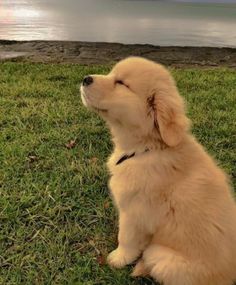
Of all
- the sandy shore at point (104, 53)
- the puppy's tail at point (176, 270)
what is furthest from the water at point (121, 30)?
the puppy's tail at point (176, 270)

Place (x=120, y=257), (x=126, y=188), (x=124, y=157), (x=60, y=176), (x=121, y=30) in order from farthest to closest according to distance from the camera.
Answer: (x=121, y=30) < (x=60, y=176) < (x=120, y=257) < (x=124, y=157) < (x=126, y=188)

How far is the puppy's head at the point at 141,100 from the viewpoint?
8.52ft

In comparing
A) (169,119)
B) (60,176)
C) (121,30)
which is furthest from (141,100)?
(121,30)

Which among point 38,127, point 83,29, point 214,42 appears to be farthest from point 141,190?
point 83,29

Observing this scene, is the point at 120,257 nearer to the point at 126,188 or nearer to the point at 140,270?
the point at 140,270

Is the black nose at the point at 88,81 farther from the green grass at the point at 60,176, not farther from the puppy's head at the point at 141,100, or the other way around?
the green grass at the point at 60,176

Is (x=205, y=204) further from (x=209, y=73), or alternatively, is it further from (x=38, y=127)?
(x=209, y=73)

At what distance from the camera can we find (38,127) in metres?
4.78

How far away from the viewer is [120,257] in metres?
2.99

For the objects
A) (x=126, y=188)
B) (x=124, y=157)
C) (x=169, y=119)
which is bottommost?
(x=126, y=188)

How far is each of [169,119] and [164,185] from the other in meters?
0.38

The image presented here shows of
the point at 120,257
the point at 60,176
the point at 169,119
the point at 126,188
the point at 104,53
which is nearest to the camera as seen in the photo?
the point at 169,119

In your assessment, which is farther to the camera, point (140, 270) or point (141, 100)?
point (140, 270)

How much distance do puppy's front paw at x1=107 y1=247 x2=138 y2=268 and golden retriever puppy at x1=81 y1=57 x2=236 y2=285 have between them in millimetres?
137
